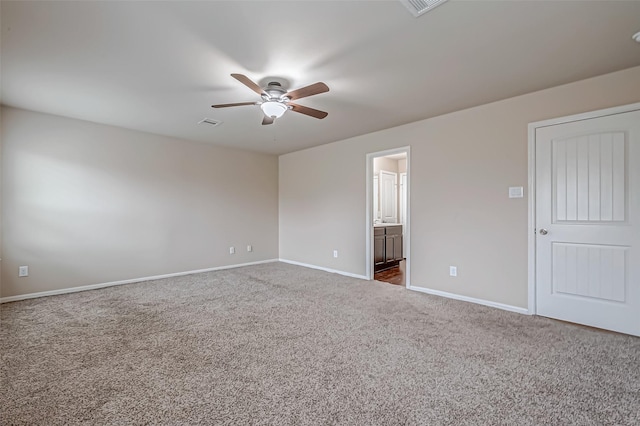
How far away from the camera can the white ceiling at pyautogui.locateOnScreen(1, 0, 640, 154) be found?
6.07 feet

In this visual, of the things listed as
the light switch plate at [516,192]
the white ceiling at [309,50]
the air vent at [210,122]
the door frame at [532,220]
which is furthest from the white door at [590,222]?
the air vent at [210,122]

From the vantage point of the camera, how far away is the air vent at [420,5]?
176cm

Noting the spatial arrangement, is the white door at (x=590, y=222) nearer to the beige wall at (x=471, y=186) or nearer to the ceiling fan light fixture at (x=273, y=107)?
the beige wall at (x=471, y=186)

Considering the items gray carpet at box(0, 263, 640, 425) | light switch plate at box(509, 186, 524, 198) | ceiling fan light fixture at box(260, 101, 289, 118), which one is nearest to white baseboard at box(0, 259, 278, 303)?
gray carpet at box(0, 263, 640, 425)

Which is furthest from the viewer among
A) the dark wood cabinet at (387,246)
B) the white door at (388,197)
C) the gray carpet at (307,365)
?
the white door at (388,197)

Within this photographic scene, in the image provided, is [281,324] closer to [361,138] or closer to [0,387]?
[0,387]

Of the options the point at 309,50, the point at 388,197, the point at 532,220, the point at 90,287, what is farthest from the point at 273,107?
the point at 388,197

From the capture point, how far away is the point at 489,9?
1.83 metres

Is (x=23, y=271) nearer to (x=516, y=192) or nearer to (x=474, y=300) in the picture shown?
(x=474, y=300)

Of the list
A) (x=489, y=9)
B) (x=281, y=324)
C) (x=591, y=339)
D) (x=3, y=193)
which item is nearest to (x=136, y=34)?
(x=489, y=9)

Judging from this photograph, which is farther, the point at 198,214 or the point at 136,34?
the point at 198,214

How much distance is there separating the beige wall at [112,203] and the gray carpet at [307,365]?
2.52 feet

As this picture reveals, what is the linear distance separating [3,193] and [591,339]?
6.49 metres

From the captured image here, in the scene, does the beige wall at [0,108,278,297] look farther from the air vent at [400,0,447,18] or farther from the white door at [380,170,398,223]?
the air vent at [400,0,447,18]
